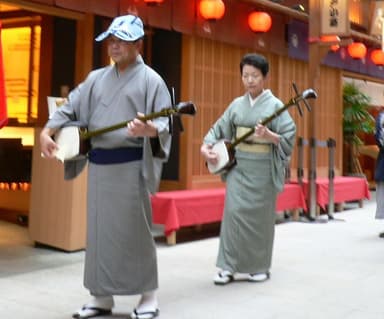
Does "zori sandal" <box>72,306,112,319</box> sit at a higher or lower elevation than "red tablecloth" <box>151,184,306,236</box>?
lower

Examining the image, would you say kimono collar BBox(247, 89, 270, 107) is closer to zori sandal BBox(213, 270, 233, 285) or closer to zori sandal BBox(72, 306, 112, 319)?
zori sandal BBox(213, 270, 233, 285)

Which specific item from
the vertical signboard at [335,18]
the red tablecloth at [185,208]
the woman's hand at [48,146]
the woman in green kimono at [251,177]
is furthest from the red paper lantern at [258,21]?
the woman's hand at [48,146]

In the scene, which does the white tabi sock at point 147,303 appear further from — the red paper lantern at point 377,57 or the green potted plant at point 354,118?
the red paper lantern at point 377,57

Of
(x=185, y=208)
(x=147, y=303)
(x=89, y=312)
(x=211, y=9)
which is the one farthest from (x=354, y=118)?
(x=89, y=312)

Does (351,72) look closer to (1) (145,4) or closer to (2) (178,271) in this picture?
(1) (145,4)

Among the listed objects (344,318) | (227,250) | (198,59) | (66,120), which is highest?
(198,59)

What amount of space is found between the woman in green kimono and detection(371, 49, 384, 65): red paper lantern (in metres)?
7.72

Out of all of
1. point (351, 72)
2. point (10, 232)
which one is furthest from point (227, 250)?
point (351, 72)

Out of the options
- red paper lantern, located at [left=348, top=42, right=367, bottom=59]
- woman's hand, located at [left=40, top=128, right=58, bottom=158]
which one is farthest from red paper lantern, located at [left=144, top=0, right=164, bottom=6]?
red paper lantern, located at [left=348, top=42, right=367, bottom=59]

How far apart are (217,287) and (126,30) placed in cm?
194

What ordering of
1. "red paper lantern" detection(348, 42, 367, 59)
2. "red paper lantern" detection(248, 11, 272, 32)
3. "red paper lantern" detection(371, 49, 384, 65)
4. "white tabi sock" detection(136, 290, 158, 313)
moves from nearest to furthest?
1. "white tabi sock" detection(136, 290, 158, 313)
2. "red paper lantern" detection(248, 11, 272, 32)
3. "red paper lantern" detection(348, 42, 367, 59)
4. "red paper lantern" detection(371, 49, 384, 65)

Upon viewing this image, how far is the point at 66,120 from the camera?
3.21 meters

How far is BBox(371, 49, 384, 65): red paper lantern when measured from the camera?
11211 millimetres

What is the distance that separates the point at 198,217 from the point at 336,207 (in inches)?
149
